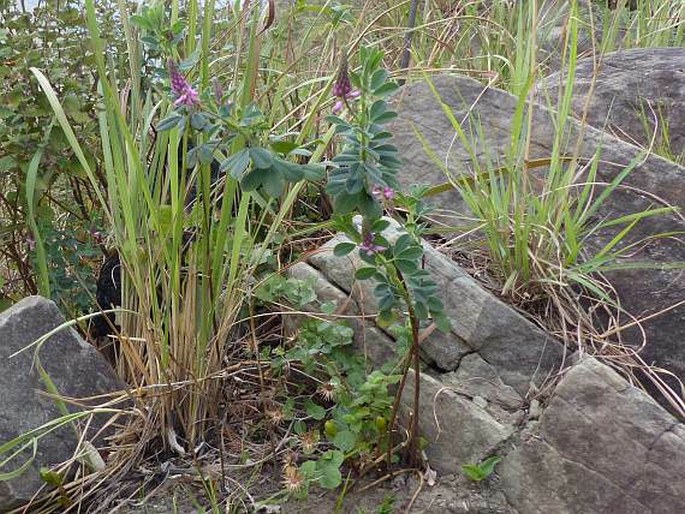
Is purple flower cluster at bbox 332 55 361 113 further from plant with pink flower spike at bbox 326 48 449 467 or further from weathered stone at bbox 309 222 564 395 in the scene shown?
weathered stone at bbox 309 222 564 395

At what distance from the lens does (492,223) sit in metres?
1.99

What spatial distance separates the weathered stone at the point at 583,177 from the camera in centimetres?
193

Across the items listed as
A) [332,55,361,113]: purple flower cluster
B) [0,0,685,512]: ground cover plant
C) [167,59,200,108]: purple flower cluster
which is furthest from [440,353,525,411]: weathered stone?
[167,59,200,108]: purple flower cluster

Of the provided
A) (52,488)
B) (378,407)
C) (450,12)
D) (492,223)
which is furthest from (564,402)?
(450,12)

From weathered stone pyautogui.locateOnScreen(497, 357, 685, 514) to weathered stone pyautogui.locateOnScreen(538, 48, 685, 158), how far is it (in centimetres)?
126

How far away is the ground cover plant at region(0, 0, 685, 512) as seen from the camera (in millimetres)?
1401

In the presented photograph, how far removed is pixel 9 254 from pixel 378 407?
1207 millimetres

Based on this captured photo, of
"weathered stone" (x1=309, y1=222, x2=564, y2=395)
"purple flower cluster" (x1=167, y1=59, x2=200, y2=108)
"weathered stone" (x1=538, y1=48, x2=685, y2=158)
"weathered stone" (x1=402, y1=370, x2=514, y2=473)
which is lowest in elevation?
"weathered stone" (x1=402, y1=370, x2=514, y2=473)

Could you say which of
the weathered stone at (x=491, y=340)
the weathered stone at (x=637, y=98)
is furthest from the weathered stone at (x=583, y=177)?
the weathered stone at (x=637, y=98)

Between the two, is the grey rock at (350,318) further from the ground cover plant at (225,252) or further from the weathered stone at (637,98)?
the weathered stone at (637,98)

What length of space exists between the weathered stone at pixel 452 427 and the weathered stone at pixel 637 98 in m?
1.34

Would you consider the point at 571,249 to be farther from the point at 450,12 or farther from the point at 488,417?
the point at 450,12

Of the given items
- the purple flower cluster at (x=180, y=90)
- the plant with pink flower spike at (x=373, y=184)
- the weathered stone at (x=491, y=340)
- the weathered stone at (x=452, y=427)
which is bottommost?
the weathered stone at (x=452, y=427)

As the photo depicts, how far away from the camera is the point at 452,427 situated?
5.70 feet
